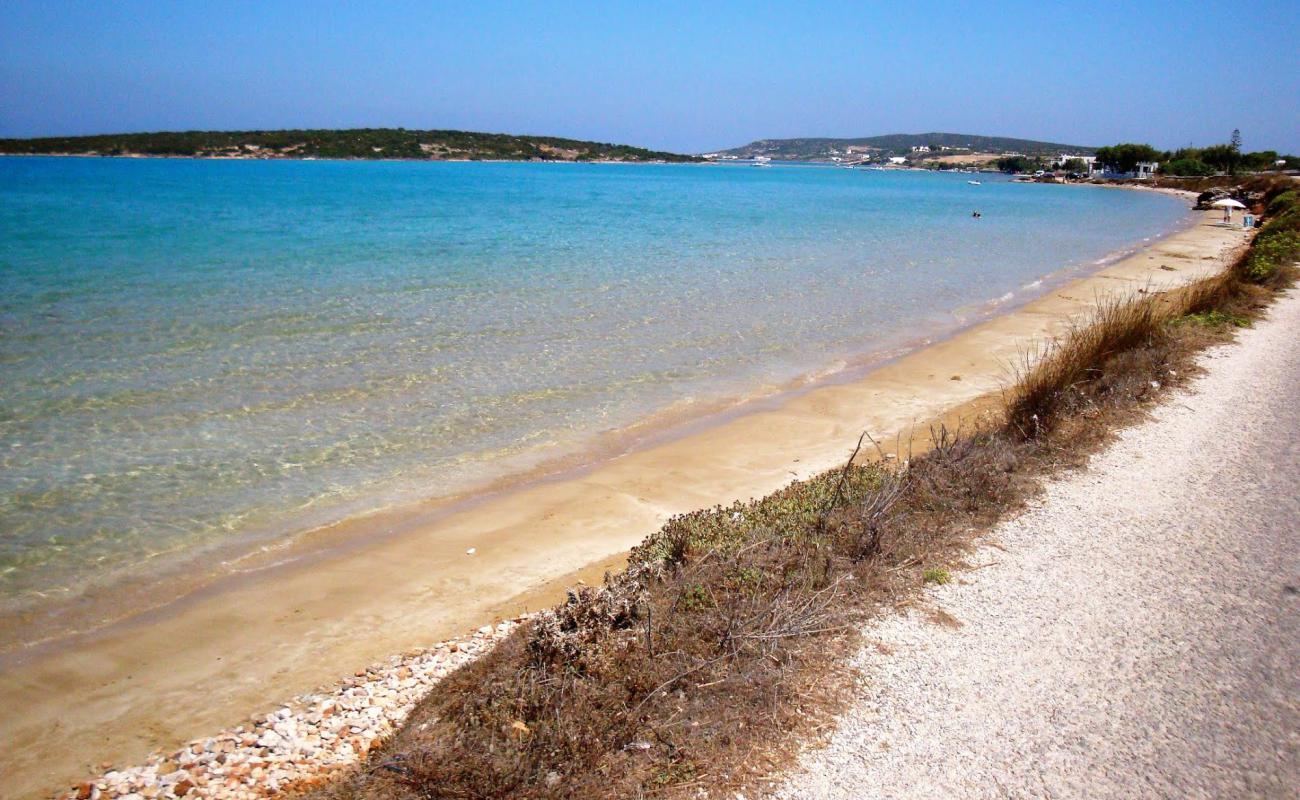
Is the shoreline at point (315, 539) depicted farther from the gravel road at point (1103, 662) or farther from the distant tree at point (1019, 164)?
the distant tree at point (1019, 164)

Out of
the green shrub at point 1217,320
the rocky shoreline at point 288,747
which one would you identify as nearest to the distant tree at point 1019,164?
the green shrub at point 1217,320

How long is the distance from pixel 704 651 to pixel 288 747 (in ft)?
7.68

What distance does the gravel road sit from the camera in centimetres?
331

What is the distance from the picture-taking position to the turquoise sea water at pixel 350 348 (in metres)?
7.82

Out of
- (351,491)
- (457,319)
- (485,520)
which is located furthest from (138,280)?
(485,520)

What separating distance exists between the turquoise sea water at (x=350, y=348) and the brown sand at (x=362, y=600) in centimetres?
90

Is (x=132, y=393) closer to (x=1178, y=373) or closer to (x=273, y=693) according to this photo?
(x=273, y=693)

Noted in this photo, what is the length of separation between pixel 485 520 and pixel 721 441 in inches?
133

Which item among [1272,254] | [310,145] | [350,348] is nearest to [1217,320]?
[1272,254]

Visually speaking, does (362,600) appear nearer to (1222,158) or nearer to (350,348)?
(350,348)

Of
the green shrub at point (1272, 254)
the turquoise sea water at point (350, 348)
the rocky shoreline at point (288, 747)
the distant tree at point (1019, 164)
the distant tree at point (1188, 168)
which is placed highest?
the distant tree at point (1019, 164)

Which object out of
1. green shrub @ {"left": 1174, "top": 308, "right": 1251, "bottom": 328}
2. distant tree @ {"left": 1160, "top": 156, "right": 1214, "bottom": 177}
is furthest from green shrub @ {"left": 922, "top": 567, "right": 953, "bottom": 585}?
distant tree @ {"left": 1160, "top": 156, "right": 1214, "bottom": 177}

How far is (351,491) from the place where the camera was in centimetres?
809

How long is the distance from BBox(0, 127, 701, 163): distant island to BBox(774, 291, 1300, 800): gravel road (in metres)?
159
